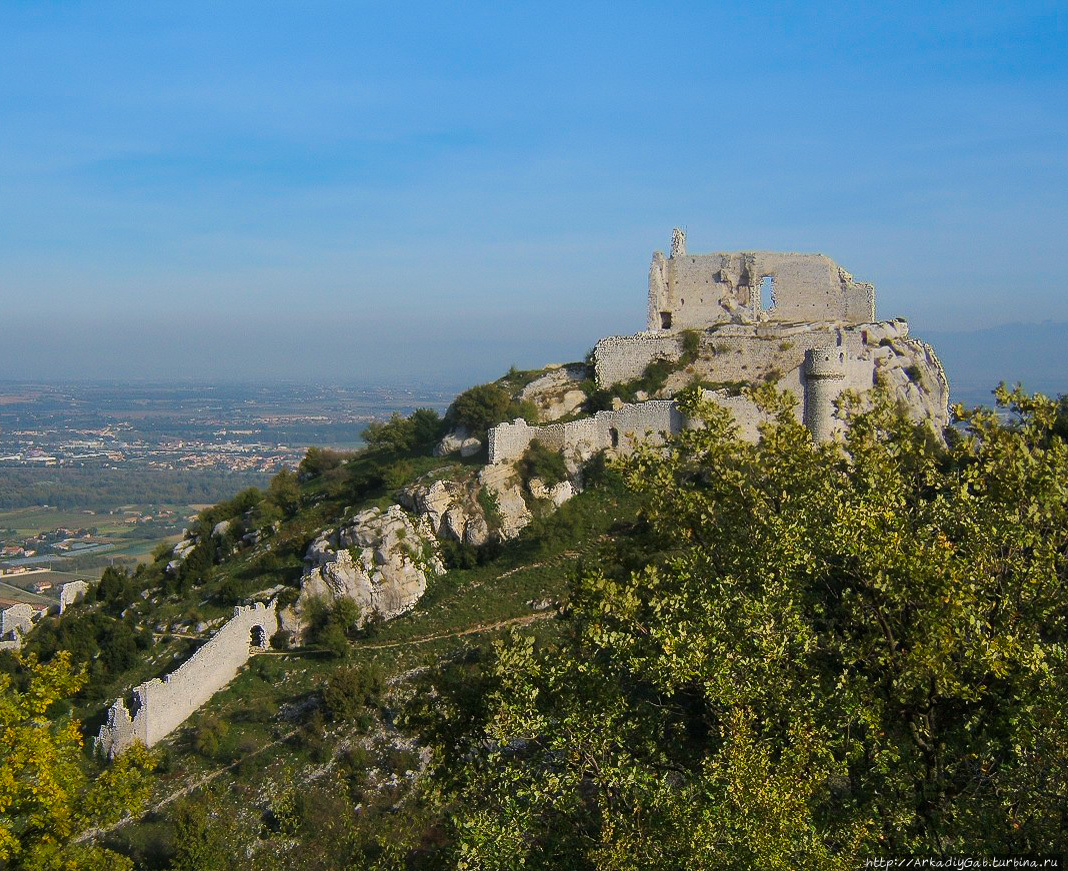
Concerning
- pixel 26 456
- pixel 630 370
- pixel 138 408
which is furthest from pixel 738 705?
pixel 138 408

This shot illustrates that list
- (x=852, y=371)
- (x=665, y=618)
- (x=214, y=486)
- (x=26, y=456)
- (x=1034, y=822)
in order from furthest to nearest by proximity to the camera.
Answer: (x=26, y=456)
(x=214, y=486)
(x=852, y=371)
(x=665, y=618)
(x=1034, y=822)

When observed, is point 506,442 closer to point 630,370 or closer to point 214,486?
point 630,370

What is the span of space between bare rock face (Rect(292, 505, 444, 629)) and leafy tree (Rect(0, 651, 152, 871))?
14382 mm

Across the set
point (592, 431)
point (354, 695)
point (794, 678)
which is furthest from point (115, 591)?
point (794, 678)

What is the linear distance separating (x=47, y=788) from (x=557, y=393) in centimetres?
2403

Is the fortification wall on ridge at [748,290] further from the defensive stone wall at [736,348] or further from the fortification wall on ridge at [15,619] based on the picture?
the fortification wall on ridge at [15,619]

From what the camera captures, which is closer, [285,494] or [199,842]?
[199,842]

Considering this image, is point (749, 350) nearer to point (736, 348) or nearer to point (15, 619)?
point (736, 348)

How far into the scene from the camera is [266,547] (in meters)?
33.4

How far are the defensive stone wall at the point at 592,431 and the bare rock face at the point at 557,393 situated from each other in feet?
8.23

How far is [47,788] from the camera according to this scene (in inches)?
483

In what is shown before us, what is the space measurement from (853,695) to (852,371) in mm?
24520

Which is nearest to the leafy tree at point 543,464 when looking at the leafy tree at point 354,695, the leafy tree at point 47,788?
the leafy tree at point 354,695

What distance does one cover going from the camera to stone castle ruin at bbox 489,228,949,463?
102 feet
